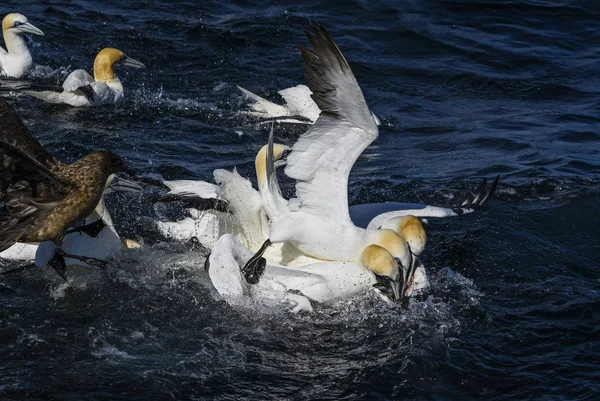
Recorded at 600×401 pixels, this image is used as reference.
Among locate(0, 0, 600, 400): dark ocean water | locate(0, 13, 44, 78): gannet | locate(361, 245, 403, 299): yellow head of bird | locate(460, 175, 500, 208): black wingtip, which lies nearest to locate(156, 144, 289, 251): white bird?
locate(0, 0, 600, 400): dark ocean water

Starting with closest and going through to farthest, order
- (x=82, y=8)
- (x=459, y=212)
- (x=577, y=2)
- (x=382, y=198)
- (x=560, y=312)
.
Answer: (x=560, y=312) < (x=459, y=212) < (x=382, y=198) < (x=82, y=8) < (x=577, y=2)

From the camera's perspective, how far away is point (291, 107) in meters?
11.6

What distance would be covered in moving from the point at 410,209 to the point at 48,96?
4.67 m

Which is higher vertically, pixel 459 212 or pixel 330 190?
pixel 330 190

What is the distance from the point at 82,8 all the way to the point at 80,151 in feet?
16.6

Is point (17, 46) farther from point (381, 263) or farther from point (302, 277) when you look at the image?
point (381, 263)

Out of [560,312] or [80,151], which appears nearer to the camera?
[560,312]

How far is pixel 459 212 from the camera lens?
840 cm

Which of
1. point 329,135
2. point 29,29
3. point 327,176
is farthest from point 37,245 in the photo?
point 29,29

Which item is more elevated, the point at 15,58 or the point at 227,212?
the point at 227,212

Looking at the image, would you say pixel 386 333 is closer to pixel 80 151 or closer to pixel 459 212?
pixel 459 212

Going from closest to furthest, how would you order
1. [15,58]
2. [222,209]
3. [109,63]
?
[222,209]
[109,63]
[15,58]

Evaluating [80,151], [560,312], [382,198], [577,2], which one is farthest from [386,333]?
[577,2]

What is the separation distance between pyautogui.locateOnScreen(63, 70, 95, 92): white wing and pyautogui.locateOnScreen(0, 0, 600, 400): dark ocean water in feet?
1.19
